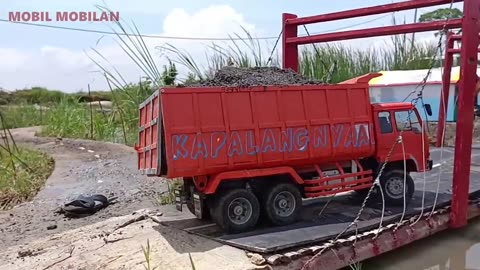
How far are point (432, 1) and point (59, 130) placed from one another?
10.5m

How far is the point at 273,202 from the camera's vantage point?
5758mm

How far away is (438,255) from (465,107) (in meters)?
1.70

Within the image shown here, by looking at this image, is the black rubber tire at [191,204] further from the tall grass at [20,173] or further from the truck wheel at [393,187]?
the tall grass at [20,173]

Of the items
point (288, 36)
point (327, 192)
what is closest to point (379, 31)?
point (288, 36)

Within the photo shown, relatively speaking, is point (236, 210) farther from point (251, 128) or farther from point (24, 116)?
point (24, 116)

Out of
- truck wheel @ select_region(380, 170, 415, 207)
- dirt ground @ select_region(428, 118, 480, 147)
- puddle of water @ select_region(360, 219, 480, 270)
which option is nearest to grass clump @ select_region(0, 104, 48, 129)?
dirt ground @ select_region(428, 118, 480, 147)

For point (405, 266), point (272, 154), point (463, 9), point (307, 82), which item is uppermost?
point (463, 9)

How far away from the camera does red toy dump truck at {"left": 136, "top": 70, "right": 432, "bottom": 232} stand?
5344mm

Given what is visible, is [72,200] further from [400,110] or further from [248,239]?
[400,110]

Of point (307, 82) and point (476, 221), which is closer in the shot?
point (307, 82)

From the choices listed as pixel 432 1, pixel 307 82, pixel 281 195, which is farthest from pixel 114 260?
pixel 432 1

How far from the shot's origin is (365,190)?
22.5ft

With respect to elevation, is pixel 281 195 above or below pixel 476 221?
above

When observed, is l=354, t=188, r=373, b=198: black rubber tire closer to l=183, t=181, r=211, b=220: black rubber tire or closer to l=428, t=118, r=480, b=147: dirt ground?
l=183, t=181, r=211, b=220: black rubber tire
